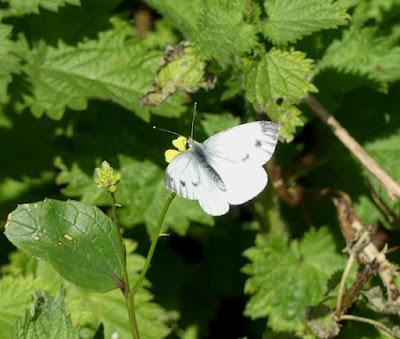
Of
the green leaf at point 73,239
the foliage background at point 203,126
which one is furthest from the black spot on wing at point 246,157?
the foliage background at point 203,126

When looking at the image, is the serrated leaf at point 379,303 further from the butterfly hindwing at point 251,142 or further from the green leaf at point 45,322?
the green leaf at point 45,322

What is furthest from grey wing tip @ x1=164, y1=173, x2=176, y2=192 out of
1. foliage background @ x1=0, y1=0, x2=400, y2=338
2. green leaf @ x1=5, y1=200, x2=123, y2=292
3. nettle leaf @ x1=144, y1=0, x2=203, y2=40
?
nettle leaf @ x1=144, y1=0, x2=203, y2=40

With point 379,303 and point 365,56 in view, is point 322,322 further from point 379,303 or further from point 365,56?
point 365,56

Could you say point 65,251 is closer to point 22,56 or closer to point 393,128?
point 22,56

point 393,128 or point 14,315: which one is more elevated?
point 393,128

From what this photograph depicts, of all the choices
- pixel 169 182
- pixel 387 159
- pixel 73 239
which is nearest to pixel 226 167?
pixel 169 182

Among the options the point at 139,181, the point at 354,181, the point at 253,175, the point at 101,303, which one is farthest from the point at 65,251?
the point at 354,181
